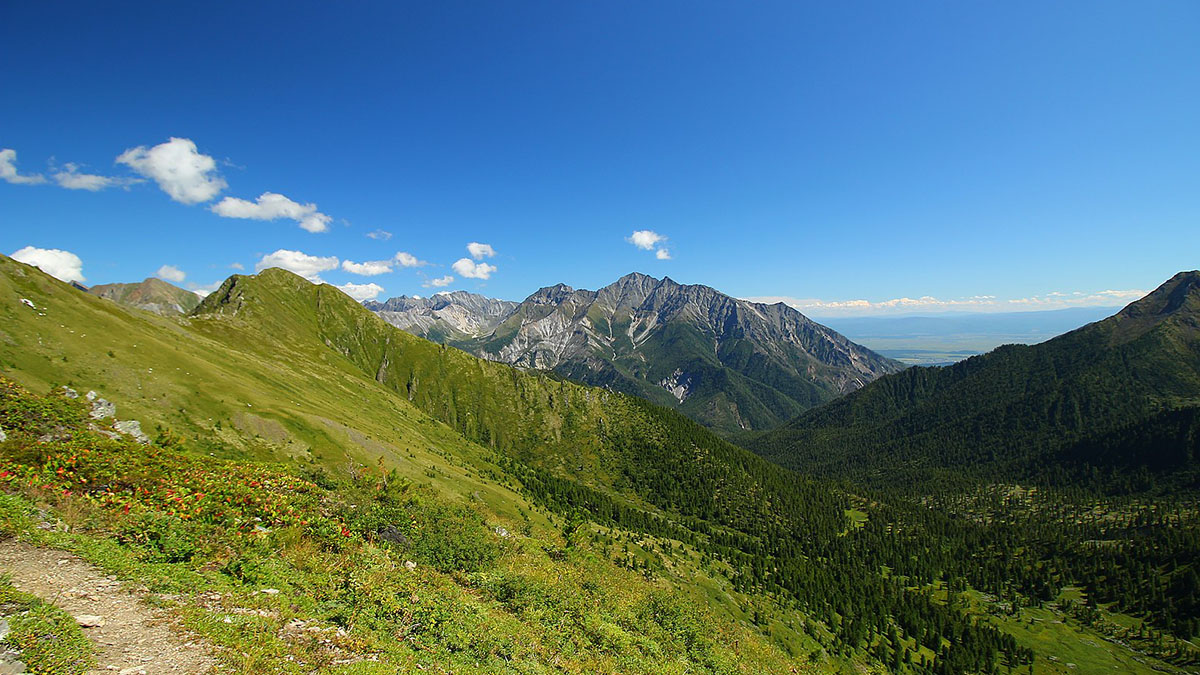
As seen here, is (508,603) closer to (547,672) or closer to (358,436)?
(547,672)

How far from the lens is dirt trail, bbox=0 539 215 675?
1297 centimetres

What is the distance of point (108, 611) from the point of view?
1453cm

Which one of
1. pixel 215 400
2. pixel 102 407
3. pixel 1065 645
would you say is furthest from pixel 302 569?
pixel 1065 645

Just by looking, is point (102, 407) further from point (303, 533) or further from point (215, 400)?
point (303, 533)

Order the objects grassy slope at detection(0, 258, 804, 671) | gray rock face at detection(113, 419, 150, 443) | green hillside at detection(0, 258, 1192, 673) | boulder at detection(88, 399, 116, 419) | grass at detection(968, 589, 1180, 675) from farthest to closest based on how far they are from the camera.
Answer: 1. grass at detection(968, 589, 1180, 675)
2. grassy slope at detection(0, 258, 804, 671)
3. boulder at detection(88, 399, 116, 419)
4. gray rock face at detection(113, 419, 150, 443)
5. green hillside at detection(0, 258, 1192, 673)

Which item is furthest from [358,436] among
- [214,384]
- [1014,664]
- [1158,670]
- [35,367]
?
[1158,670]

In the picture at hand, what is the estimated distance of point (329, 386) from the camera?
144m

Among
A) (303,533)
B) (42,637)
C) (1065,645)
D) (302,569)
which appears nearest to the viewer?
(42,637)

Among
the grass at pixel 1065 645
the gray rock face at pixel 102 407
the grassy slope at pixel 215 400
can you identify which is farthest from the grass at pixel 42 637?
the grass at pixel 1065 645

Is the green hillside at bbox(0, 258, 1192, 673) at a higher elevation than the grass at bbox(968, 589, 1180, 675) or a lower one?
higher

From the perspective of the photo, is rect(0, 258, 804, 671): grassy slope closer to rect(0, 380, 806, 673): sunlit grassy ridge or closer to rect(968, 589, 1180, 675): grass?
rect(0, 380, 806, 673): sunlit grassy ridge

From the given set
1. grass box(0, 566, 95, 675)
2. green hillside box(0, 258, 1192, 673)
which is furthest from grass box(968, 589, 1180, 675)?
grass box(0, 566, 95, 675)

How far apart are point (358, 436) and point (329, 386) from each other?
208 feet

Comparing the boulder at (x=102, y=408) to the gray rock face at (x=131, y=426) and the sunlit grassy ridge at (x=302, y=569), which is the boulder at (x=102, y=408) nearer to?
the gray rock face at (x=131, y=426)
